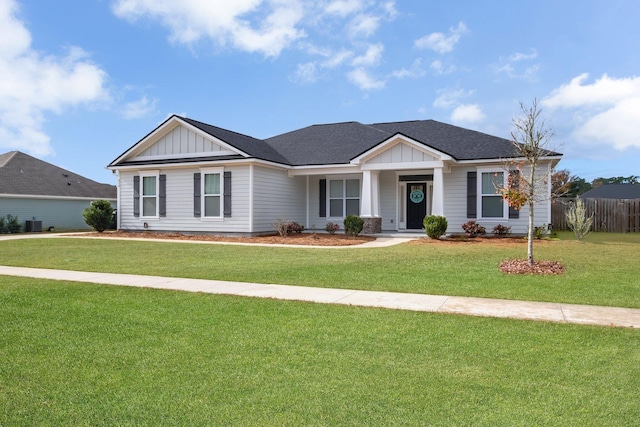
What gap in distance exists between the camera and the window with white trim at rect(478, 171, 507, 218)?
63.5 feet

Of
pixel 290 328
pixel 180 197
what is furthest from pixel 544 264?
pixel 180 197

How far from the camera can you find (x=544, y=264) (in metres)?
10.8

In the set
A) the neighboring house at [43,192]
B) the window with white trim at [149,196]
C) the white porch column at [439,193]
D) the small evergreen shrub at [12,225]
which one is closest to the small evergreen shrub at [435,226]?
the white porch column at [439,193]

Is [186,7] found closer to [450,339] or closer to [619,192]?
[450,339]

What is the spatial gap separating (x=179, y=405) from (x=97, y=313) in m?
3.43

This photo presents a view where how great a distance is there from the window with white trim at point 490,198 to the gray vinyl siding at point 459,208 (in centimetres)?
29

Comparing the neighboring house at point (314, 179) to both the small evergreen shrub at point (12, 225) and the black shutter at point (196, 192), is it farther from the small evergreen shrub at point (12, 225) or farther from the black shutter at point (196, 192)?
the small evergreen shrub at point (12, 225)

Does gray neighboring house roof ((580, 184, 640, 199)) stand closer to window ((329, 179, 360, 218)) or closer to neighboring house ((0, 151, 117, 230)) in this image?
window ((329, 179, 360, 218))

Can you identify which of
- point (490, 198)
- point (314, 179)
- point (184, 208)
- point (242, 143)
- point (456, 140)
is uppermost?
point (456, 140)

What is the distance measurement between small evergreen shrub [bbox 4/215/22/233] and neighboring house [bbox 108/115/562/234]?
7.80m

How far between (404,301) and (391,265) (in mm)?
4025

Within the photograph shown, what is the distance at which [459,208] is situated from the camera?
66.0ft

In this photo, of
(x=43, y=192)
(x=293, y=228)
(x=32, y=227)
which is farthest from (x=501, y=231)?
(x=43, y=192)

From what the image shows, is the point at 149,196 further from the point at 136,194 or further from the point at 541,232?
the point at 541,232
